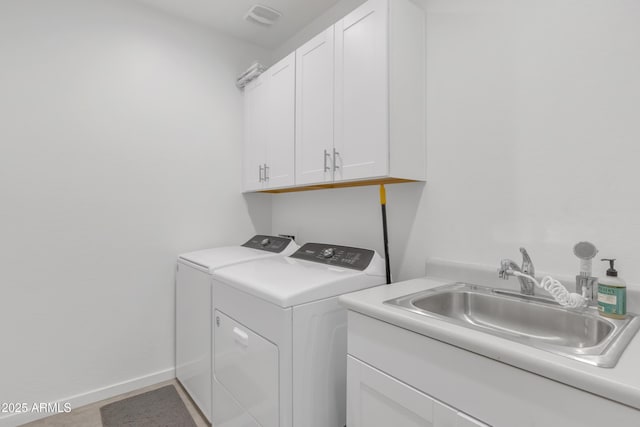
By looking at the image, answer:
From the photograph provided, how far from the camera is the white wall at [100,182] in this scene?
181 centimetres

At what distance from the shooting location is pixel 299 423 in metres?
1.23

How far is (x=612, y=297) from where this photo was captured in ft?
3.12

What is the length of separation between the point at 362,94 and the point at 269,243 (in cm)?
133

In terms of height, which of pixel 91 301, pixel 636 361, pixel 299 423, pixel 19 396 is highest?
pixel 636 361

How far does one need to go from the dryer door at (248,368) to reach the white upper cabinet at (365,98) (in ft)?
3.03

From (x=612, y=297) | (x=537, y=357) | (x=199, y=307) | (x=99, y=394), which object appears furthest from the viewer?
(x=99, y=394)

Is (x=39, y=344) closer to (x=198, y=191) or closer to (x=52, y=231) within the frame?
(x=52, y=231)

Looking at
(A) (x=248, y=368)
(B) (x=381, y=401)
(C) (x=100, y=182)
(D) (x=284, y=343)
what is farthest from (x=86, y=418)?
(B) (x=381, y=401)

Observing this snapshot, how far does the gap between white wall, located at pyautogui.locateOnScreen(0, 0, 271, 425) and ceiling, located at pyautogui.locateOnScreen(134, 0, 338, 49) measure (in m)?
0.11

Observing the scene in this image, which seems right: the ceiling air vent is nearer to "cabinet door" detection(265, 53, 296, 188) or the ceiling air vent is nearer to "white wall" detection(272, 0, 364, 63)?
"white wall" detection(272, 0, 364, 63)

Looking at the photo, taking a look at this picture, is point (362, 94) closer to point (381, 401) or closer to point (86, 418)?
point (381, 401)

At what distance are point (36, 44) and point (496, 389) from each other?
9.35ft

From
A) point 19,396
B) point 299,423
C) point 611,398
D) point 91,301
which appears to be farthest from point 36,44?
point 611,398

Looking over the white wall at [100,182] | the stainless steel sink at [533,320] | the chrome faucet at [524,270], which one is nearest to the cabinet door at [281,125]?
the white wall at [100,182]
